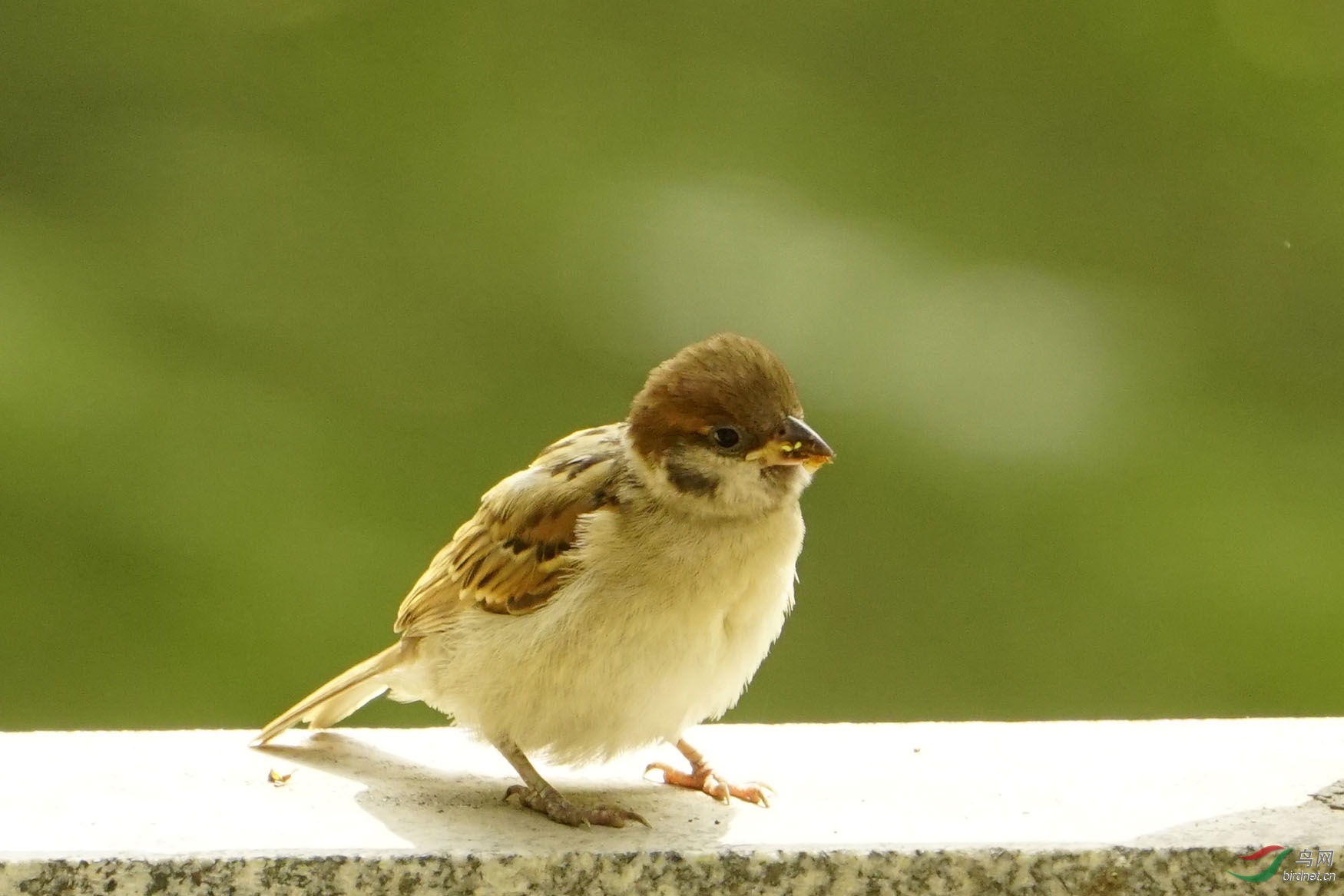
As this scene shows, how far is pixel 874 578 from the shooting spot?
4379mm

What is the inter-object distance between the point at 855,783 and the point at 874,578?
2453mm

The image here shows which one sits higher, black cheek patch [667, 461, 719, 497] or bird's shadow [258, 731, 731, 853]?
black cheek patch [667, 461, 719, 497]

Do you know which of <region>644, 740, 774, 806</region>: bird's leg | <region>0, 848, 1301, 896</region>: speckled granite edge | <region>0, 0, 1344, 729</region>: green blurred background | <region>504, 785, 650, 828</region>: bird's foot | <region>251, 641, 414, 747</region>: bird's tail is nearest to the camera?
<region>0, 848, 1301, 896</region>: speckled granite edge

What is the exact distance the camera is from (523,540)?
6.59 ft

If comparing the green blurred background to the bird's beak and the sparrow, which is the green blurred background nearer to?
the sparrow

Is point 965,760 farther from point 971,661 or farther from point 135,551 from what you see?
point 135,551

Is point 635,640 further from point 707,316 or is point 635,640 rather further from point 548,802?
point 707,316

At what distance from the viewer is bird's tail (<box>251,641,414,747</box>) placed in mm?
2117

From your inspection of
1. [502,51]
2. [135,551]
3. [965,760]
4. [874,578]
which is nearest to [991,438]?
[874,578]

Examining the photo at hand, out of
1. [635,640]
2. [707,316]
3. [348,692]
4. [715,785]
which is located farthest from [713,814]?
[707,316]

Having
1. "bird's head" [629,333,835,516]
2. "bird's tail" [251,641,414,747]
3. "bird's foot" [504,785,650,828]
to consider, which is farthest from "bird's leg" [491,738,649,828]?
"bird's head" [629,333,835,516]

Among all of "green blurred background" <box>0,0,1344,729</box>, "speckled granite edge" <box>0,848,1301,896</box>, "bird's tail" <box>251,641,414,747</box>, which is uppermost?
"green blurred background" <box>0,0,1344,729</box>

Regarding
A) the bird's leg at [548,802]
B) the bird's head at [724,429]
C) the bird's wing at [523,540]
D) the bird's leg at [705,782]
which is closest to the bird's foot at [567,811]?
the bird's leg at [548,802]

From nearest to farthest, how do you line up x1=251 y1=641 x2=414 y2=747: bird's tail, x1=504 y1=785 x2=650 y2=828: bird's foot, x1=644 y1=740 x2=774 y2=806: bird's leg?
x1=504 y1=785 x2=650 y2=828: bird's foot
x1=644 y1=740 x2=774 y2=806: bird's leg
x1=251 y1=641 x2=414 y2=747: bird's tail
